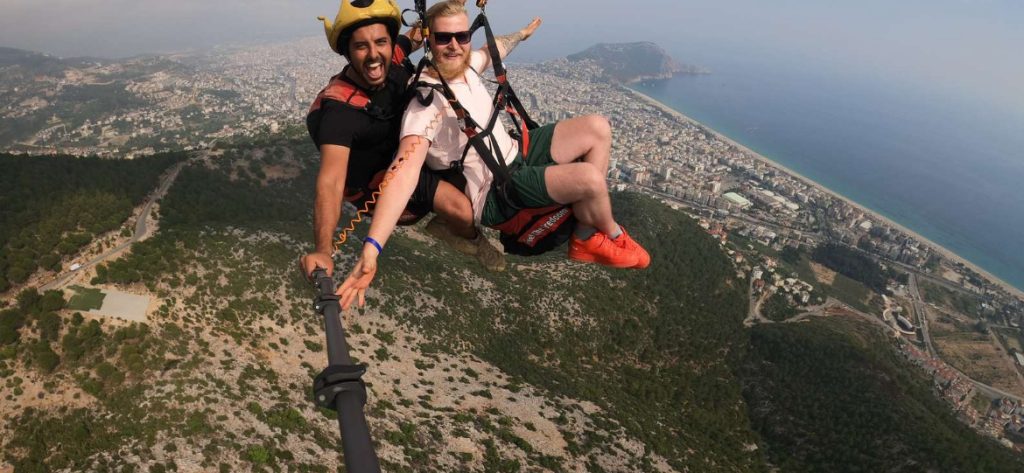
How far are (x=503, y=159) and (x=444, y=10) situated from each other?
1.85 metres

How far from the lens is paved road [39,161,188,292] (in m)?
27.0

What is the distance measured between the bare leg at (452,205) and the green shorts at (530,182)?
329 millimetres

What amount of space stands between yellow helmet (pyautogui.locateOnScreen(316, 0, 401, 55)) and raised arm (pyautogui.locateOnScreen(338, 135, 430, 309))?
1.42 metres

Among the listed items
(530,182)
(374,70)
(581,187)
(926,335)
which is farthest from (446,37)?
(926,335)

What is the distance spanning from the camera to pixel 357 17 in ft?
16.3

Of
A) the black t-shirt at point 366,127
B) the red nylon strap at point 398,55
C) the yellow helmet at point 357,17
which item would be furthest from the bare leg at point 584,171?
the yellow helmet at point 357,17

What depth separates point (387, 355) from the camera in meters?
33.8

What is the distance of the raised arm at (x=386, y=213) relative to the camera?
357 cm

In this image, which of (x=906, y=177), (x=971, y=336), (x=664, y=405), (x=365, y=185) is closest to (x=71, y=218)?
(x=365, y=185)

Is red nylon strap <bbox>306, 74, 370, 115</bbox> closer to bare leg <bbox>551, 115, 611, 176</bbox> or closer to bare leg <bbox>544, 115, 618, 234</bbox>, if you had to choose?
bare leg <bbox>544, 115, 618, 234</bbox>

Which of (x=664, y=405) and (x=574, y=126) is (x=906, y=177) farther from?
(x=574, y=126)

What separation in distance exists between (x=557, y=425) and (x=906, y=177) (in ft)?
642

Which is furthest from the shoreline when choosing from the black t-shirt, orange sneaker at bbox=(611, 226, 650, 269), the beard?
the black t-shirt

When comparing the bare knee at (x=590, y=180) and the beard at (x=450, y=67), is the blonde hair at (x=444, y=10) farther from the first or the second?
the bare knee at (x=590, y=180)
